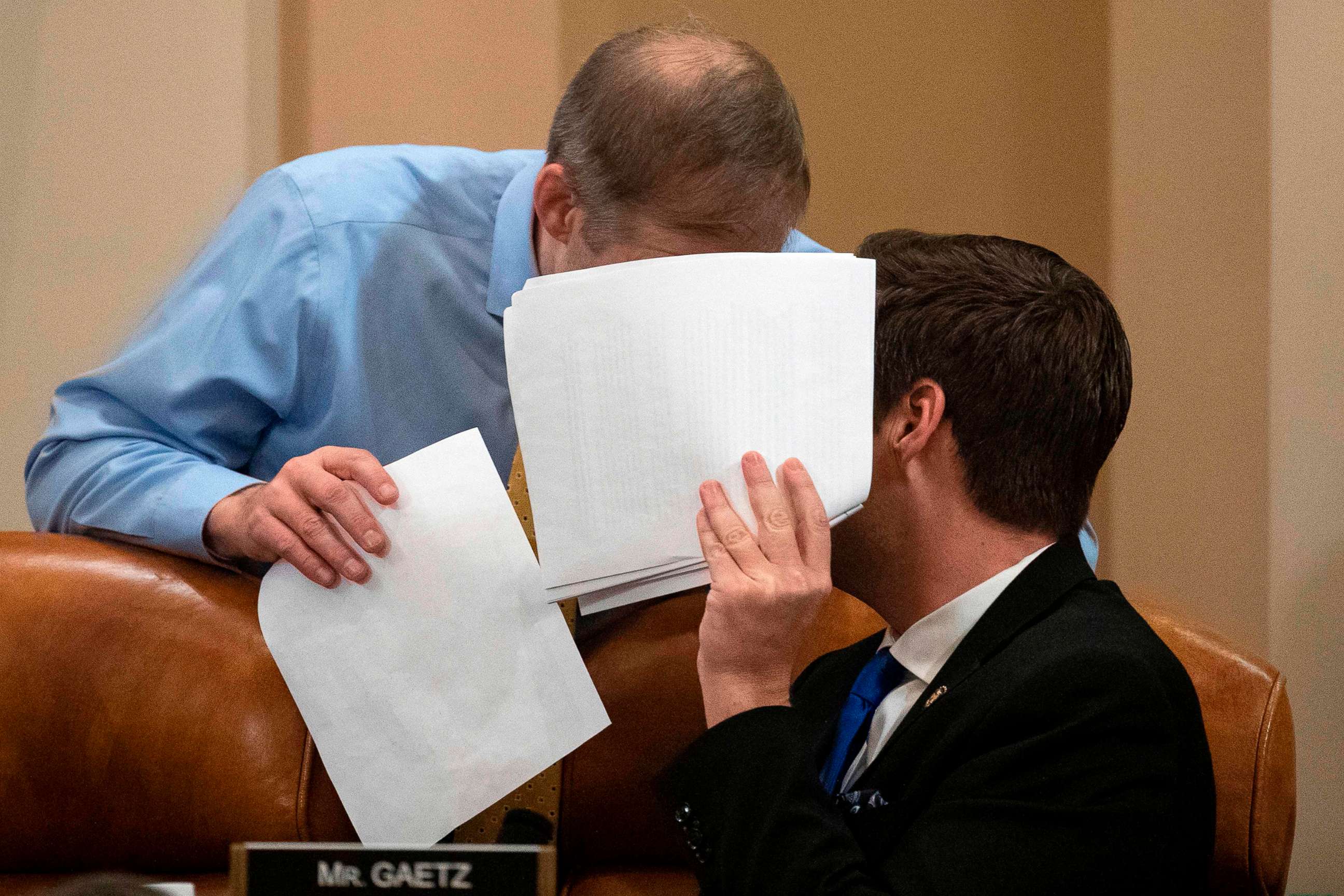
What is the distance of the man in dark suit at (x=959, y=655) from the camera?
2.51 ft

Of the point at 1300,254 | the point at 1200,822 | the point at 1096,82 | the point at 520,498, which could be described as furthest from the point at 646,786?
the point at 1096,82

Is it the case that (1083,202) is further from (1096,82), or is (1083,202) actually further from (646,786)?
(646,786)

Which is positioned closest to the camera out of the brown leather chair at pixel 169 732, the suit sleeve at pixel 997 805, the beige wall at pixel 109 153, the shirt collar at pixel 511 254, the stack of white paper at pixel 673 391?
the suit sleeve at pixel 997 805

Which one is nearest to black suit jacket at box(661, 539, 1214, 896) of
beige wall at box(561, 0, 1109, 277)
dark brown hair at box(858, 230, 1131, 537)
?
dark brown hair at box(858, 230, 1131, 537)

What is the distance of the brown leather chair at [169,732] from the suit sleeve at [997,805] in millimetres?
367

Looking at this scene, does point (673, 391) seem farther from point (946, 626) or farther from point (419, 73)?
point (419, 73)

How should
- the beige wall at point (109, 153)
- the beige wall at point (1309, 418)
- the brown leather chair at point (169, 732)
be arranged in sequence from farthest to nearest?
1. the beige wall at point (109, 153)
2. the beige wall at point (1309, 418)
3. the brown leather chair at point (169, 732)

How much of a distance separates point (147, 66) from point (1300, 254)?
1.94 m

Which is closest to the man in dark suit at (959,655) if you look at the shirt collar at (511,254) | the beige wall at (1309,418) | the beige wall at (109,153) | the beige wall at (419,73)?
the shirt collar at (511,254)

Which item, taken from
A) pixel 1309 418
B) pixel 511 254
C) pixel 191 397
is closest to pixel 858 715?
pixel 511 254

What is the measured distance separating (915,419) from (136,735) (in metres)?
0.80

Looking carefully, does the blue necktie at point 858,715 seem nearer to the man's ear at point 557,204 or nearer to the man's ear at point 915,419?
the man's ear at point 915,419

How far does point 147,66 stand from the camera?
79.3 inches

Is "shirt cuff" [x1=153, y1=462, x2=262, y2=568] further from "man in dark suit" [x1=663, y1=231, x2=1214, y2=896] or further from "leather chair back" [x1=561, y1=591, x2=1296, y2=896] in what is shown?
"man in dark suit" [x1=663, y1=231, x2=1214, y2=896]
